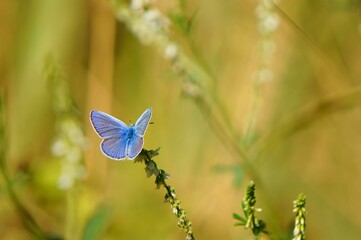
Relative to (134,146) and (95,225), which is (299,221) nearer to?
(134,146)

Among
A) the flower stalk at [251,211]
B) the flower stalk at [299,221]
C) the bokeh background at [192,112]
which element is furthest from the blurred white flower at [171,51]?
the flower stalk at [299,221]

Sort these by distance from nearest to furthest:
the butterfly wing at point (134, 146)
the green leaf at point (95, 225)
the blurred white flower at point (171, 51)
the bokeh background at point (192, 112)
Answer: the butterfly wing at point (134, 146)
the green leaf at point (95, 225)
the blurred white flower at point (171, 51)
the bokeh background at point (192, 112)

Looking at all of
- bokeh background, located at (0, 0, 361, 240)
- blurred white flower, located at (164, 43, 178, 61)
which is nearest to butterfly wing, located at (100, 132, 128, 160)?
blurred white flower, located at (164, 43, 178, 61)

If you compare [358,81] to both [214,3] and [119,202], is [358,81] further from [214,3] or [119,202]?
[119,202]

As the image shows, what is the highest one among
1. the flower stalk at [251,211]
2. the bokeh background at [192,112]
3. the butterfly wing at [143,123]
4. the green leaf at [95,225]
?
the bokeh background at [192,112]

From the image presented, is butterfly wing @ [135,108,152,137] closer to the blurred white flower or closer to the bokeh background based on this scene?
the blurred white flower

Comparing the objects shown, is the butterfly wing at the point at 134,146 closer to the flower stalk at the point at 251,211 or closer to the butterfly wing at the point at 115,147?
the butterfly wing at the point at 115,147

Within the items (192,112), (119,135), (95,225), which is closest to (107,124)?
(119,135)
